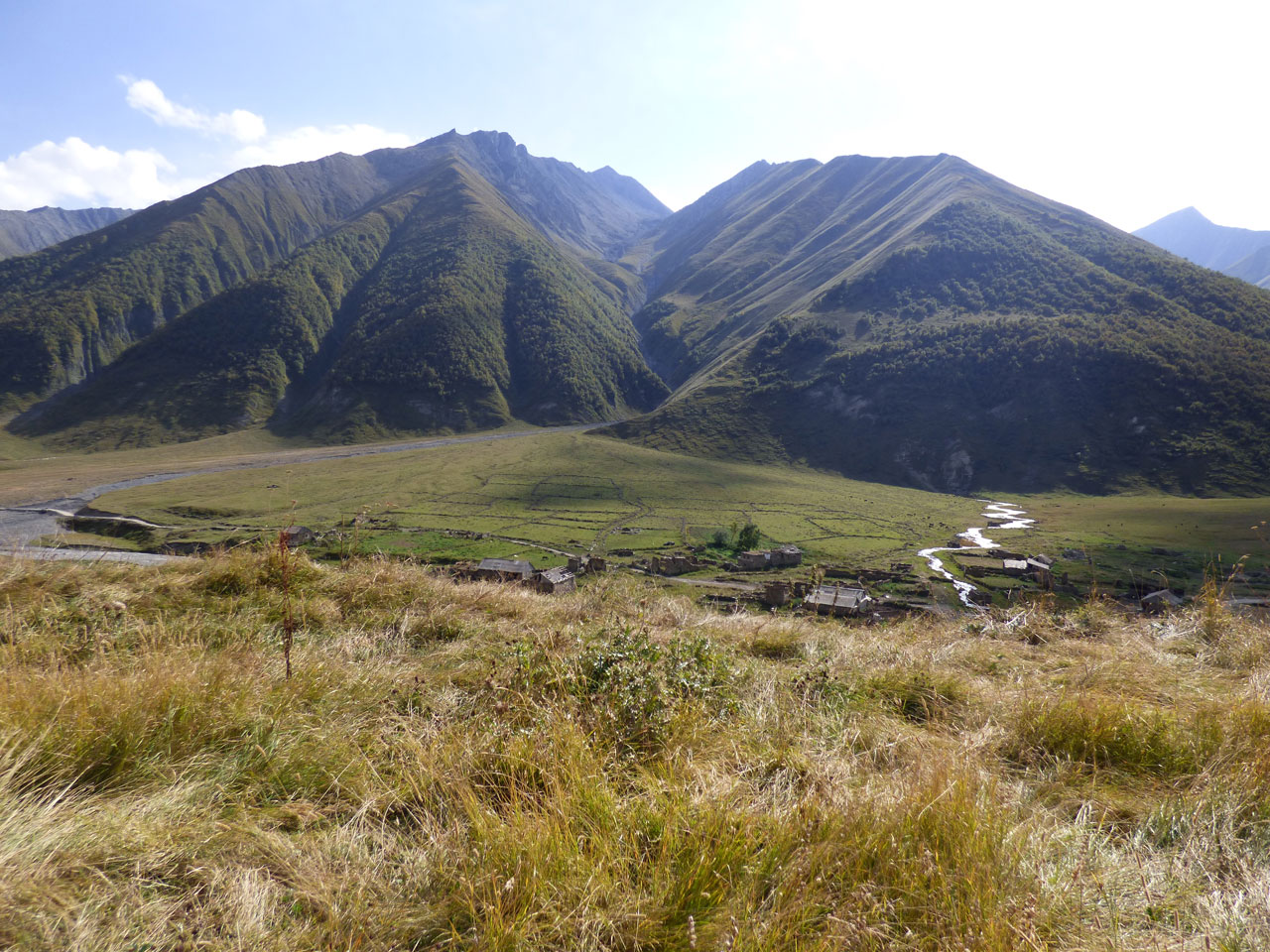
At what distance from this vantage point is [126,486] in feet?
258

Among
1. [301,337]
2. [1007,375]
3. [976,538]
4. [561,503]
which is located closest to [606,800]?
[976,538]

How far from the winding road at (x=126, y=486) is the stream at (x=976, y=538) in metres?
43.3

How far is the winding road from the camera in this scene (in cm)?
762

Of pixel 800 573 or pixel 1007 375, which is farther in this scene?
pixel 1007 375

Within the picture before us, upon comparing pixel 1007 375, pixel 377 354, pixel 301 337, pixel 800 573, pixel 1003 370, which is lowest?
pixel 800 573

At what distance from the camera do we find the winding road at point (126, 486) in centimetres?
762

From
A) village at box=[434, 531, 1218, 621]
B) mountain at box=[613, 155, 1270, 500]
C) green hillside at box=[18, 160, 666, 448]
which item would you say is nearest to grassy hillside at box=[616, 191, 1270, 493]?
mountain at box=[613, 155, 1270, 500]

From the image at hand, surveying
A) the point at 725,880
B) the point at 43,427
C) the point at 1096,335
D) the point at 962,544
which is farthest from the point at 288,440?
the point at 1096,335

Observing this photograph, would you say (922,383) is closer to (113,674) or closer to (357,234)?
(113,674)

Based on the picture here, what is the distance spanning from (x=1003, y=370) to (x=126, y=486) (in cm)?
14878

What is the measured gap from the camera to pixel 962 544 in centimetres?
6272

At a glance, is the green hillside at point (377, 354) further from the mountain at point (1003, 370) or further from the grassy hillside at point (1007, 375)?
the grassy hillside at point (1007, 375)

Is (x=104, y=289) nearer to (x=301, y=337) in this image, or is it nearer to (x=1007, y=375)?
(x=301, y=337)

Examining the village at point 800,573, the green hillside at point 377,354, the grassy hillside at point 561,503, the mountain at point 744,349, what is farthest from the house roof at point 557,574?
the green hillside at point 377,354
